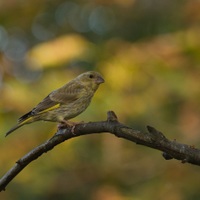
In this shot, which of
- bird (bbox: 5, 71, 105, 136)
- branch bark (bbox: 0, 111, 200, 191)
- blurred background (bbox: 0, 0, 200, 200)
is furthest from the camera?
blurred background (bbox: 0, 0, 200, 200)

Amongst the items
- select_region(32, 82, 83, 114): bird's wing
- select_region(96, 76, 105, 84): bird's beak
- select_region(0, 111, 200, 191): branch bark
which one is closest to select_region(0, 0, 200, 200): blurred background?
select_region(32, 82, 83, 114): bird's wing

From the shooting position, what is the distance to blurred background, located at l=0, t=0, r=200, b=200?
7406mm

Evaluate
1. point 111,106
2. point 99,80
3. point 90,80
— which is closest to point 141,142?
point 99,80

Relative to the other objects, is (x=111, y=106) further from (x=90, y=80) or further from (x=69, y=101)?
(x=69, y=101)

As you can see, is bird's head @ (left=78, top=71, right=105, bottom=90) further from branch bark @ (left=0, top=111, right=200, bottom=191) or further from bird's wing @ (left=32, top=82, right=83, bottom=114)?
branch bark @ (left=0, top=111, right=200, bottom=191)

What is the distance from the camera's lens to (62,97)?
15.9 feet

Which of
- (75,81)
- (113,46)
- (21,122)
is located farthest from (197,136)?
(21,122)

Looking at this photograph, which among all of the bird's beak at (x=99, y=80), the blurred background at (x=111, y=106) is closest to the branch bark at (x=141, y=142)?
the bird's beak at (x=99, y=80)

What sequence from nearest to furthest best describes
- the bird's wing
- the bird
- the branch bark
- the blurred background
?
the branch bark, the bird, the bird's wing, the blurred background

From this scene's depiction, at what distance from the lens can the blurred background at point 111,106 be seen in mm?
7406

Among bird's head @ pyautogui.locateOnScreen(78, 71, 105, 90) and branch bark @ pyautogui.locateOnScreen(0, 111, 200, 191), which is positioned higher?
bird's head @ pyautogui.locateOnScreen(78, 71, 105, 90)

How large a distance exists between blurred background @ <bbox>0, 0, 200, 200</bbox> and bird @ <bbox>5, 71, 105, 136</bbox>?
2.01 m

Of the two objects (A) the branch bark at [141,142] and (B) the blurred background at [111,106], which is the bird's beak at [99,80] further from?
(B) the blurred background at [111,106]

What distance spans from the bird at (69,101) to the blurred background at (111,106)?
2.01 m
